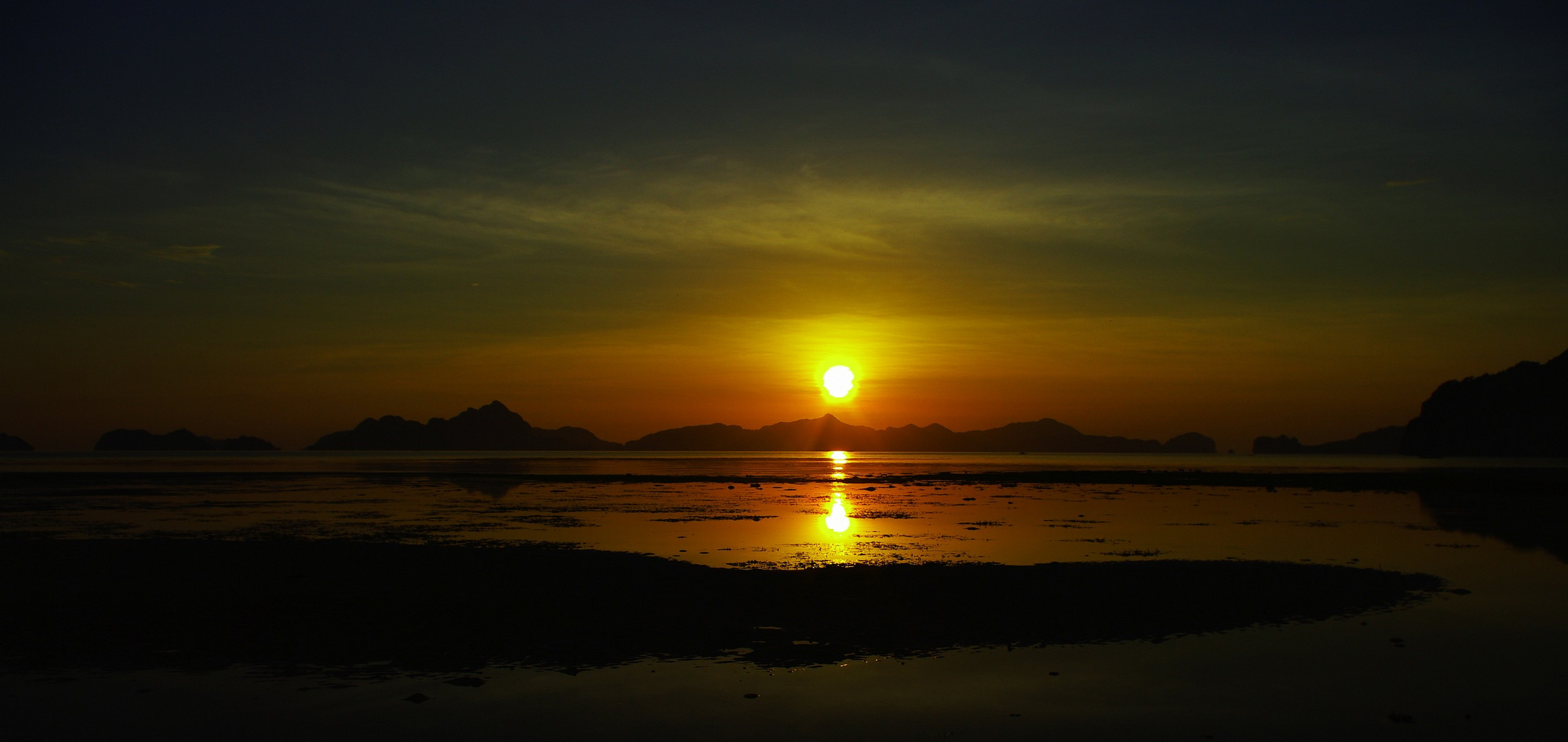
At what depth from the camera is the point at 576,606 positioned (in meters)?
19.8

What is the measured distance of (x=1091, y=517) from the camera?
45875 mm

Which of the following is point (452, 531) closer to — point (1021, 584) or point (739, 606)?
point (739, 606)

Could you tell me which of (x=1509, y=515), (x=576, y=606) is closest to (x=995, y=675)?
(x=576, y=606)

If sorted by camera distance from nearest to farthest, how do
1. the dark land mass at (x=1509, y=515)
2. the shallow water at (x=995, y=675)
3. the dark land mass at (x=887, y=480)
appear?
the shallow water at (x=995, y=675), the dark land mass at (x=1509, y=515), the dark land mass at (x=887, y=480)

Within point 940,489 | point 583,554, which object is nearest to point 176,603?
point 583,554

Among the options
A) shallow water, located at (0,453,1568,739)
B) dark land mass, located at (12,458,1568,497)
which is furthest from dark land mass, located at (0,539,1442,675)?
dark land mass, located at (12,458,1568,497)

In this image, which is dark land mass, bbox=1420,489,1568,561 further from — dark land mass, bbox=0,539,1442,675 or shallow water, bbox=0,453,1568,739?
dark land mass, bbox=0,539,1442,675

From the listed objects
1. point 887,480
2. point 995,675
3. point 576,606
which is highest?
point 576,606

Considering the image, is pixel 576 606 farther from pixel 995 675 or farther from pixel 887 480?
pixel 887 480

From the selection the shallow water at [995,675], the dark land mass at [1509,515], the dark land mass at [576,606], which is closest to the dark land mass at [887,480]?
the dark land mass at [1509,515]

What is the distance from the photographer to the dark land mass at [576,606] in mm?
16156

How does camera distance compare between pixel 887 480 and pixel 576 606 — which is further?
pixel 887 480

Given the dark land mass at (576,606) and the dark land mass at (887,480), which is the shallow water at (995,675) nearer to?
the dark land mass at (576,606)

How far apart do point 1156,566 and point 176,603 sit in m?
23.2
